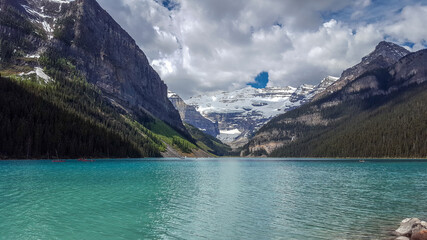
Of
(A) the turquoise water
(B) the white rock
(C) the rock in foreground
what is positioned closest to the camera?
(C) the rock in foreground

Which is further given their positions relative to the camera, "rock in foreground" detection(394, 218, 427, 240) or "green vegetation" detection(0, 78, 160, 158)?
"green vegetation" detection(0, 78, 160, 158)

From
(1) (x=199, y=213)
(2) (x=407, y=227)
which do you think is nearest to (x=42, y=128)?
(1) (x=199, y=213)

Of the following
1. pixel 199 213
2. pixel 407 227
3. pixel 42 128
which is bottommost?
pixel 199 213

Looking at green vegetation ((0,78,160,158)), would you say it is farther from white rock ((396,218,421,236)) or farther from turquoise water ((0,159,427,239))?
white rock ((396,218,421,236))

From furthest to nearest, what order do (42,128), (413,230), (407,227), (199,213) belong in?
(42,128)
(199,213)
(407,227)
(413,230)

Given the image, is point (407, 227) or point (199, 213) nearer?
point (407, 227)

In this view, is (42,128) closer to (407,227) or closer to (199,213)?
(199,213)

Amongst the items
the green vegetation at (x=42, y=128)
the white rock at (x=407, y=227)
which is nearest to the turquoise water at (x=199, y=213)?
the white rock at (x=407, y=227)

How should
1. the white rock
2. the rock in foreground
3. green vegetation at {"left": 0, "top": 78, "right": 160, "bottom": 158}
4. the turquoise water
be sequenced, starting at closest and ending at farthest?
the rock in foreground → the white rock → the turquoise water → green vegetation at {"left": 0, "top": 78, "right": 160, "bottom": 158}

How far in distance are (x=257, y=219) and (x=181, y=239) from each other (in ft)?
36.4

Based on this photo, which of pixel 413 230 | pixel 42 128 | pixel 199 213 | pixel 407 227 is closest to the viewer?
pixel 413 230

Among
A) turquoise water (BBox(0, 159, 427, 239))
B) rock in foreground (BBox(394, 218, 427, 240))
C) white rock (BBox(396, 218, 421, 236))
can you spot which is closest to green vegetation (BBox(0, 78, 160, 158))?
turquoise water (BBox(0, 159, 427, 239))

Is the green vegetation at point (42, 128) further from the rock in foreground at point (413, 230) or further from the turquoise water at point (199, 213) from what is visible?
the rock in foreground at point (413, 230)

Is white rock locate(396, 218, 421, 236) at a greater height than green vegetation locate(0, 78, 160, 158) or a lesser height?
lesser
